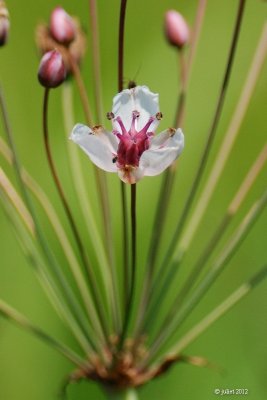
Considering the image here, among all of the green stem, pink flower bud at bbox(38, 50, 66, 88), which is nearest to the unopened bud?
pink flower bud at bbox(38, 50, 66, 88)

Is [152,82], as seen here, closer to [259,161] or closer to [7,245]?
[7,245]

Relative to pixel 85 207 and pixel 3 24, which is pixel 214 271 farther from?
pixel 3 24

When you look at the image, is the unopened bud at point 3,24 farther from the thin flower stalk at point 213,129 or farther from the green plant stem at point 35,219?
the thin flower stalk at point 213,129

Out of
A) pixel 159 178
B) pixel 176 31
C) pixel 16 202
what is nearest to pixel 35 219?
pixel 16 202

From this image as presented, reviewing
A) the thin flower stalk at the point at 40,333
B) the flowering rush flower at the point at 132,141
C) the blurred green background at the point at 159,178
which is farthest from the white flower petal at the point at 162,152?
A: the blurred green background at the point at 159,178

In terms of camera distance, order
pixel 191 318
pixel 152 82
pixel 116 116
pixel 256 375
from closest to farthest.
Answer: pixel 116 116, pixel 256 375, pixel 191 318, pixel 152 82

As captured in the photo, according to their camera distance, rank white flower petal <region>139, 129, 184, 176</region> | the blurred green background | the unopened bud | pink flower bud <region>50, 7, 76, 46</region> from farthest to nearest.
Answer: the blurred green background < pink flower bud <region>50, 7, 76, 46</region> < the unopened bud < white flower petal <region>139, 129, 184, 176</region>

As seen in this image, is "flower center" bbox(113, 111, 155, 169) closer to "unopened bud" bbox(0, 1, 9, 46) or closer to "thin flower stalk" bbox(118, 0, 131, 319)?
"thin flower stalk" bbox(118, 0, 131, 319)

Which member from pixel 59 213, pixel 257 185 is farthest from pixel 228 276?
pixel 59 213
